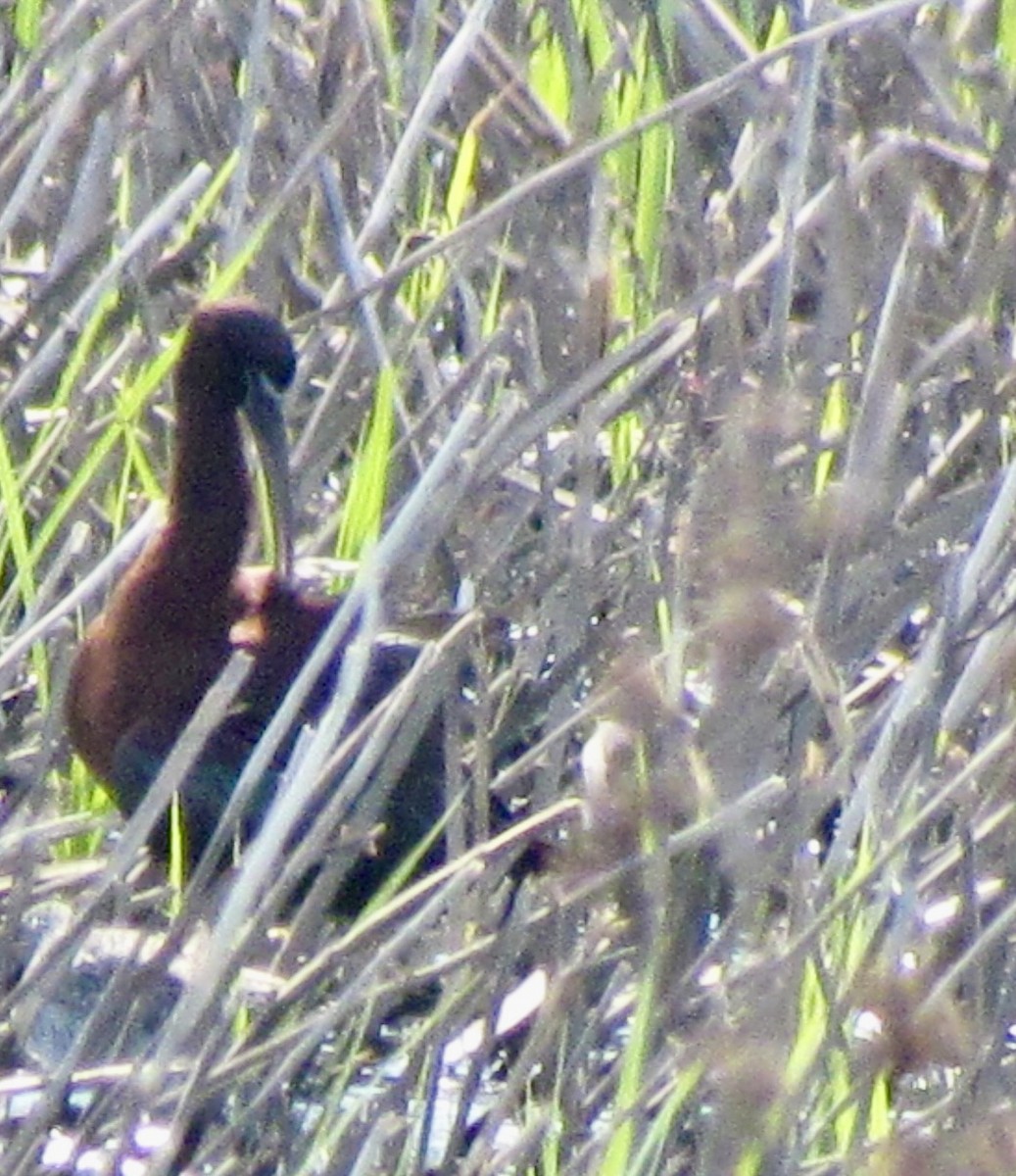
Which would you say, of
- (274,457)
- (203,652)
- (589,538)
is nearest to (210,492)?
(203,652)

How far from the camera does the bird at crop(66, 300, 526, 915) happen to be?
6.77ft

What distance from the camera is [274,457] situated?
187 centimetres

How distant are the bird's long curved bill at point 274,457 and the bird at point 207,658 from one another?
0.12 ft

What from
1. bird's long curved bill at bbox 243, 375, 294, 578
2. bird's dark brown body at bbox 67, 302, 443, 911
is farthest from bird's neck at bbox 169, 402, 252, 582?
bird's long curved bill at bbox 243, 375, 294, 578

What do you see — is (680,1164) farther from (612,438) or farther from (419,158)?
(419,158)

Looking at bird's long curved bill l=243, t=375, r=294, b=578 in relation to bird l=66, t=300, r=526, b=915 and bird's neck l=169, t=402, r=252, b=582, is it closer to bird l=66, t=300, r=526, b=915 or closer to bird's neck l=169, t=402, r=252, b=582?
bird l=66, t=300, r=526, b=915

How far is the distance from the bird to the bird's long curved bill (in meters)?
0.04

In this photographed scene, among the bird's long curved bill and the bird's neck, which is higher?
the bird's long curved bill

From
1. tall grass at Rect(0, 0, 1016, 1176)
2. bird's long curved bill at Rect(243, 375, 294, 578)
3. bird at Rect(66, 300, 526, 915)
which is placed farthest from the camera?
bird at Rect(66, 300, 526, 915)

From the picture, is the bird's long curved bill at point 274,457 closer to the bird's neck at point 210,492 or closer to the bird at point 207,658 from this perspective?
the bird at point 207,658

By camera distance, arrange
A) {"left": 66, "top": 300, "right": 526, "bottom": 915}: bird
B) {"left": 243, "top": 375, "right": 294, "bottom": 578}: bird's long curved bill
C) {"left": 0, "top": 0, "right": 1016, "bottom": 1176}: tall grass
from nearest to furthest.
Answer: {"left": 0, "top": 0, "right": 1016, "bottom": 1176}: tall grass < {"left": 243, "top": 375, "right": 294, "bottom": 578}: bird's long curved bill < {"left": 66, "top": 300, "right": 526, "bottom": 915}: bird

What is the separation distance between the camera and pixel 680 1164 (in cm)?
143

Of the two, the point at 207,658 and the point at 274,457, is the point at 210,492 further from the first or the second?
the point at 274,457

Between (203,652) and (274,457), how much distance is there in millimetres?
376
